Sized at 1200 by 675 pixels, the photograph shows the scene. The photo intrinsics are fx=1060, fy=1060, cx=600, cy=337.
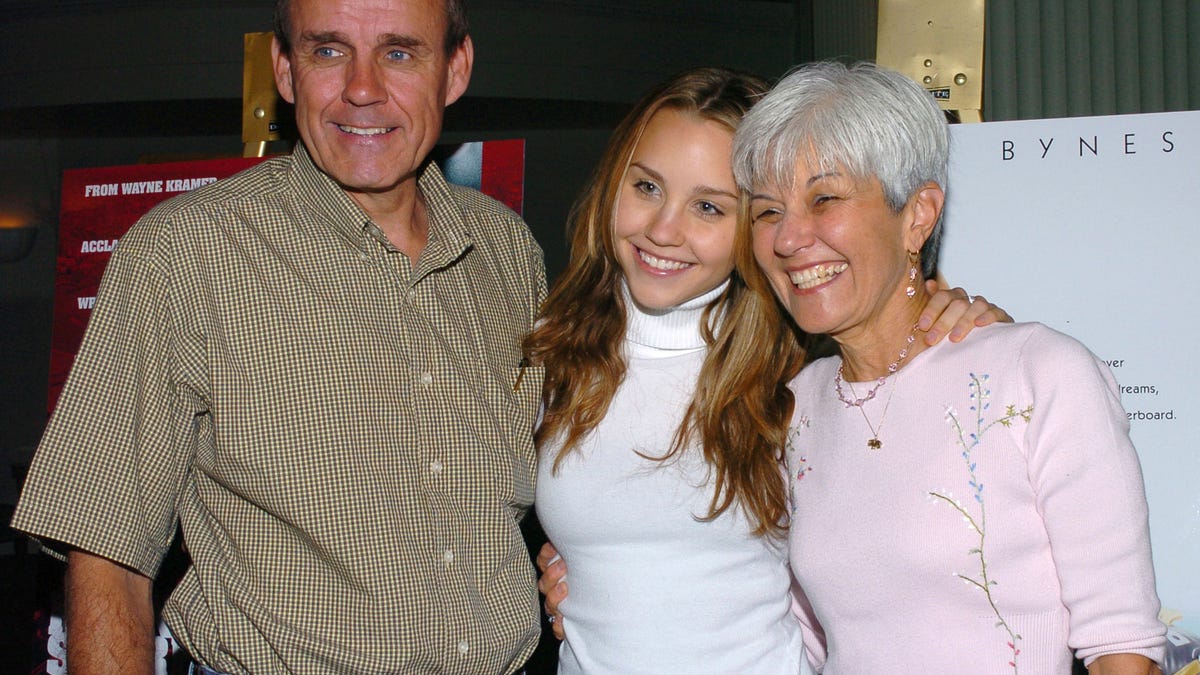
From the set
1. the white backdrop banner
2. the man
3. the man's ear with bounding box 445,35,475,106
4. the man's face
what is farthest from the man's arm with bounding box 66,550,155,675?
the white backdrop banner

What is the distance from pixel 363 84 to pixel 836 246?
85cm

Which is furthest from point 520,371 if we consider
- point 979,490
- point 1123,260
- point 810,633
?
point 1123,260

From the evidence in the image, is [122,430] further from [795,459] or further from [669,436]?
[795,459]

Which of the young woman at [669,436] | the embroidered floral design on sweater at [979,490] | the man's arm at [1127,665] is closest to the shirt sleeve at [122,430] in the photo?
the young woman at [669,436]

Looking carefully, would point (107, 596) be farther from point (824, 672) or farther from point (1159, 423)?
point (1159, 423)

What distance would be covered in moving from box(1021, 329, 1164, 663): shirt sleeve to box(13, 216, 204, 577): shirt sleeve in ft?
4.39

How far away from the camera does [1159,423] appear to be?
7.63ft

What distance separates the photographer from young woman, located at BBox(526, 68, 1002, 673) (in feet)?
6.34

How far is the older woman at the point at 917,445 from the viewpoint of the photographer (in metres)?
1.54

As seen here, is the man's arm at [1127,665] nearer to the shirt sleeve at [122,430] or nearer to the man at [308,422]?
the man at [308,422]

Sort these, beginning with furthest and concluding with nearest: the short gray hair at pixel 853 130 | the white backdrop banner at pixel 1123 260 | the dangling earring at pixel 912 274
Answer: the white backdrop banner at pixel 1123 260
the dangling earring at pixel 912 274
the short gray hair at pixel 853 130

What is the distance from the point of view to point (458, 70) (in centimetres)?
205

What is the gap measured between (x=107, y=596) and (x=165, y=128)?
24.3ft

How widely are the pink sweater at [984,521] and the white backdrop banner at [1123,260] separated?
0.75 meters
